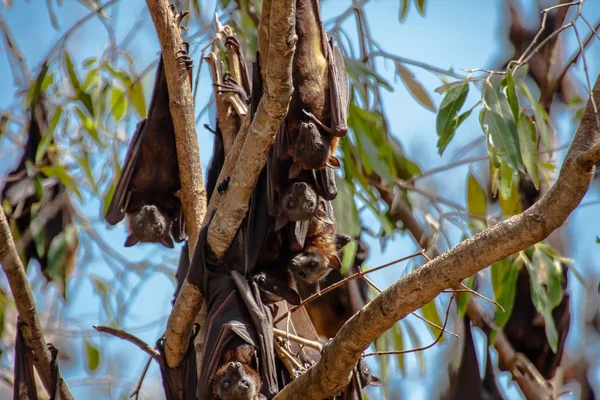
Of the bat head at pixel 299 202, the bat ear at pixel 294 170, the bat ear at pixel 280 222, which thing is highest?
the bat ear at pixel 294 170

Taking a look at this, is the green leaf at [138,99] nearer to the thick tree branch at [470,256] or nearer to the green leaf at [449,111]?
the green leaf at [449,111]

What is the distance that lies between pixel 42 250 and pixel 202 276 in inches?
111

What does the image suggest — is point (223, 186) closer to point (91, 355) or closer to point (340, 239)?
point (340, 239)

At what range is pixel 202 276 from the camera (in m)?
3.26

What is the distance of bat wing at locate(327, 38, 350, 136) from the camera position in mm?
3318

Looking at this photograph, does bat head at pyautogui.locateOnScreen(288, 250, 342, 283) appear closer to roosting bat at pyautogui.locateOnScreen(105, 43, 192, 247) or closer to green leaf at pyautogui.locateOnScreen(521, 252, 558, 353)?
roosting bat at pyautogui.locateOnScreen(105, 43, 192, 247)

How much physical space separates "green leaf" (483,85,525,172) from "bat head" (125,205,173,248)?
1875mm

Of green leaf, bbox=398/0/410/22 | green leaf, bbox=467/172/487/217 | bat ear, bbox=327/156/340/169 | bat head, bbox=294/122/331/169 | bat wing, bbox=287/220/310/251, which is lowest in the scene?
green leaf, bbox=467/172/487/217

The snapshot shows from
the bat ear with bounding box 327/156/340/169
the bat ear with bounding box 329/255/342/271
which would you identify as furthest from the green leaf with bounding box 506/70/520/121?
the bat ear with bounding box 329/255/342/271

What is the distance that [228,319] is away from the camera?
3.36m

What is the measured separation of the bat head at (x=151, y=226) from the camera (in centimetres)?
441

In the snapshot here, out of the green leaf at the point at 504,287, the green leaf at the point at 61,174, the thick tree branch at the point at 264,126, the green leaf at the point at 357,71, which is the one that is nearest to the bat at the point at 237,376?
the thick tree branch at the point at 264,126

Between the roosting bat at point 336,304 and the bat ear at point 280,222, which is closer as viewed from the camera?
the bat ear at point 280,222

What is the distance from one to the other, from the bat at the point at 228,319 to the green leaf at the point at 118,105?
9.95 ft
